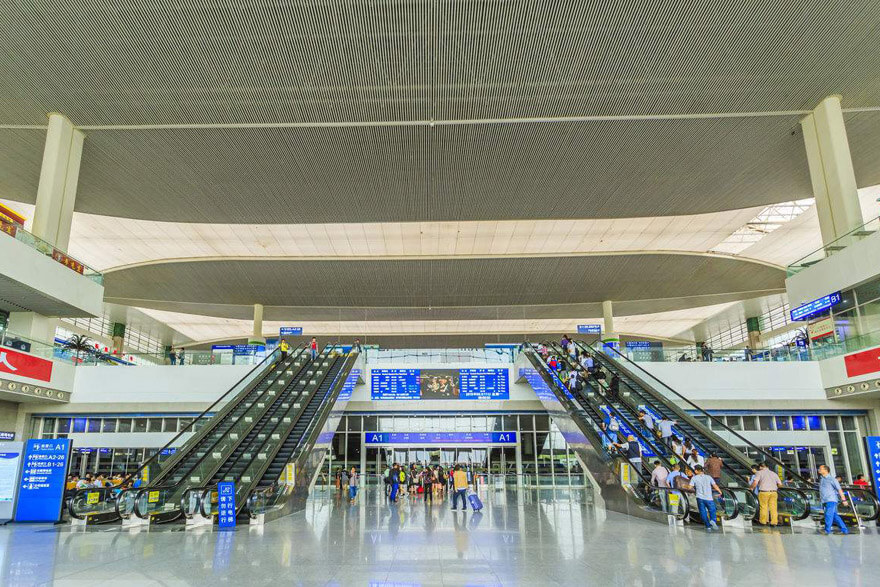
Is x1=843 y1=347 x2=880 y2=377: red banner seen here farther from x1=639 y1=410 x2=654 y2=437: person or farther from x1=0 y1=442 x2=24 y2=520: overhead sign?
x1=0 y1=442 x2=24 y2=520: overhead sign

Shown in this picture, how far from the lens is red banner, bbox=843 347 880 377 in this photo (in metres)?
15.1

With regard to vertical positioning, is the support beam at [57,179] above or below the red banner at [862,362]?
above

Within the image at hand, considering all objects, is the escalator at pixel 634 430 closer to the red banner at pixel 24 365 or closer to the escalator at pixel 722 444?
the escalator at pixel 722 444

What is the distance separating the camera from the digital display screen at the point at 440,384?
1012 inches

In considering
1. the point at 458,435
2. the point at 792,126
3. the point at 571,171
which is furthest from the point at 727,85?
the point at 458,435

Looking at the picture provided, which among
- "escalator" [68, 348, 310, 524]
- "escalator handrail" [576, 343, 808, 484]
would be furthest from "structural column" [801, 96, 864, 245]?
"escalator" [68, 348, 310, 524]

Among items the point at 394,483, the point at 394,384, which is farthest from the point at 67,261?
the point at 394,384

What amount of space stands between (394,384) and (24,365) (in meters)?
13.5

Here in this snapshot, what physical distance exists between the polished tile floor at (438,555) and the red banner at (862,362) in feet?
20.0

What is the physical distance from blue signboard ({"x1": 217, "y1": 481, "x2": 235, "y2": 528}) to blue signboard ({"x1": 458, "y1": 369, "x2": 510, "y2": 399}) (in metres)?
15.3

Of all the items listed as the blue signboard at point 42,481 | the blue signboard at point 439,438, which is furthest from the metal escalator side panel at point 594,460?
the blue signboard at point 42,481

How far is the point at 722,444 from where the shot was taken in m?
14.2

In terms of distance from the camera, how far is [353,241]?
24.7 meters

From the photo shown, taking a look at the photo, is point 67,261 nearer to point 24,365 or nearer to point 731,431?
point 24,365
